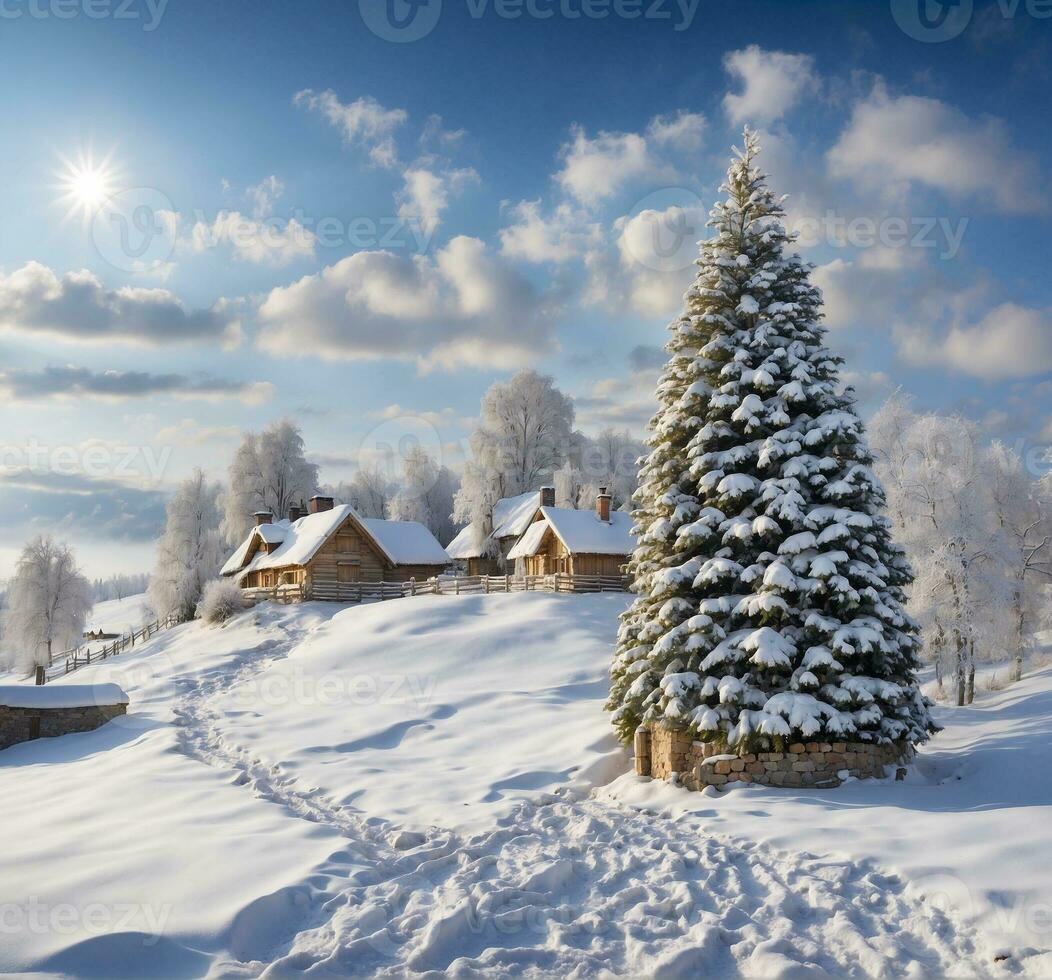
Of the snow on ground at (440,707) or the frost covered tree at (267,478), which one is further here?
the frost covered tree at (267,478)

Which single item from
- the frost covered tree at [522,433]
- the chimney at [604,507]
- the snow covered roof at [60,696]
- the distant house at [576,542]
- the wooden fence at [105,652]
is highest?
the frost covered tree at [522,433]

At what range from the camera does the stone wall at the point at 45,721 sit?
21.4m

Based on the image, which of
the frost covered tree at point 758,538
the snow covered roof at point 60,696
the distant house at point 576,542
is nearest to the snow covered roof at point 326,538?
the distant house at point 576,542

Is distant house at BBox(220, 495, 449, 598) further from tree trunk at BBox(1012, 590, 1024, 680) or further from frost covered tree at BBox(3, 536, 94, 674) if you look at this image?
tree trunk at BBox(1012, 590, 1024, 680)

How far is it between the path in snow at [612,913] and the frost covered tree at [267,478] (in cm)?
4903

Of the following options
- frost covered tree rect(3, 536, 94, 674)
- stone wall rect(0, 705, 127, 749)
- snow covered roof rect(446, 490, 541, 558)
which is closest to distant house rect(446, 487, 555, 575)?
snow covered roof rect(446, 490, 541, 558)

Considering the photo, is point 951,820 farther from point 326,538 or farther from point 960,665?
point 326,538

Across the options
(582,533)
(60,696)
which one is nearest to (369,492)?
(582,533)

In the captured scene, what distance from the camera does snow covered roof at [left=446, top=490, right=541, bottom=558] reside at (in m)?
46.2

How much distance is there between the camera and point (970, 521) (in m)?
25.7

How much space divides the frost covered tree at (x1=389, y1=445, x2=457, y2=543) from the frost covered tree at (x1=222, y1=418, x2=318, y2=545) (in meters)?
8.82

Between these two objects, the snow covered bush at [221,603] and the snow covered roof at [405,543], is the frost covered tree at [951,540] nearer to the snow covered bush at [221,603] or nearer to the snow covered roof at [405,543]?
the snow covered roof at [405,543]

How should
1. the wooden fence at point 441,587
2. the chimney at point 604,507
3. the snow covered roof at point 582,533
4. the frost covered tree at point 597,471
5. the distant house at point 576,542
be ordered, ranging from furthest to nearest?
1. the frost covered tree at point 597,471
2. the chimney at point 604,507
3. the distant house at point 576,542
4. the snow covered roof at point 582,533
5. the wooden fence at point 441,587

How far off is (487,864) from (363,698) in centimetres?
1381
